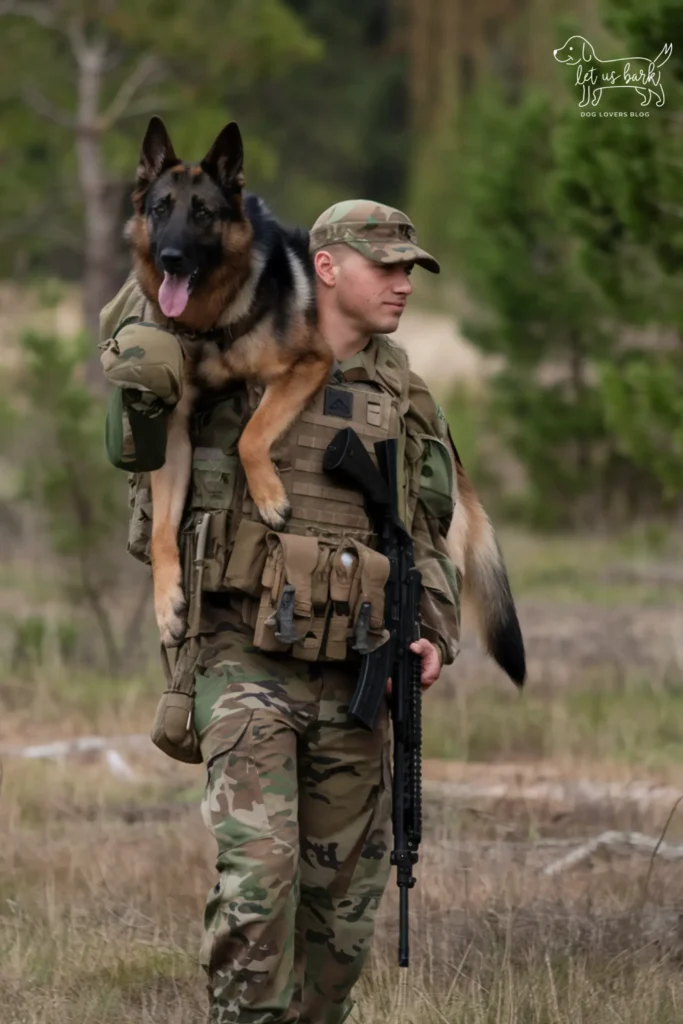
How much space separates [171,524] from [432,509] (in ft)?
2.14

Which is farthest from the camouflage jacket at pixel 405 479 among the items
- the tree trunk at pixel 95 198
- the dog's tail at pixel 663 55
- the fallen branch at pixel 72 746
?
the tree trunk at pixel 95 198

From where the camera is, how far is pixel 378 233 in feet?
13.6

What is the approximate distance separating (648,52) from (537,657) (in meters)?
4.57

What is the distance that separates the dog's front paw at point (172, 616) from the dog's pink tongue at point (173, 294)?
2.14 ft

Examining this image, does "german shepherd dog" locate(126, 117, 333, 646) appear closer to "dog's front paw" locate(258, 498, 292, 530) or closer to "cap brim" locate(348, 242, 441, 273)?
"dog's front paw" locate(258, 498, 292, 530)

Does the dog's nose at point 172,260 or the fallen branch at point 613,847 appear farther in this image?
the fallen branch at point 613,847

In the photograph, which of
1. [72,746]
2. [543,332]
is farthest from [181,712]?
[543,332]

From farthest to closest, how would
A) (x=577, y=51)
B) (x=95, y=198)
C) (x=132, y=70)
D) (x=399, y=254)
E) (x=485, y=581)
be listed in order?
(x=132, y=70) < (x=95, y=198) < (x=577, y=51) < (x=485, y=581) < (x=399, y=254)

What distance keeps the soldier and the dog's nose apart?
0.14 m

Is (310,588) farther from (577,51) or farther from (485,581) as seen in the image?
(577,51)

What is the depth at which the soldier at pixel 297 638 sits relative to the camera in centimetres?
375

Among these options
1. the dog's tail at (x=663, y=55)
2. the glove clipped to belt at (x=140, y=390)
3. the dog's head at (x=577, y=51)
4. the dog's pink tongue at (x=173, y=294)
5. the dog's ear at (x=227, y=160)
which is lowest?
the glove clipped to belt at (x=140, y=390)

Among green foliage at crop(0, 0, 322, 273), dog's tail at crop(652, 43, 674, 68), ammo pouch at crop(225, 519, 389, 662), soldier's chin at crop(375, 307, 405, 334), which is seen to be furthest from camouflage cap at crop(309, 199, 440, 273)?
green foliage at crop(0, 0, 322, 273)

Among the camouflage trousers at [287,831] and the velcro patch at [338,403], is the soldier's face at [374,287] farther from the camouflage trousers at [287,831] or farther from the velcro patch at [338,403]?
the camouflage trousers at [287,831]
